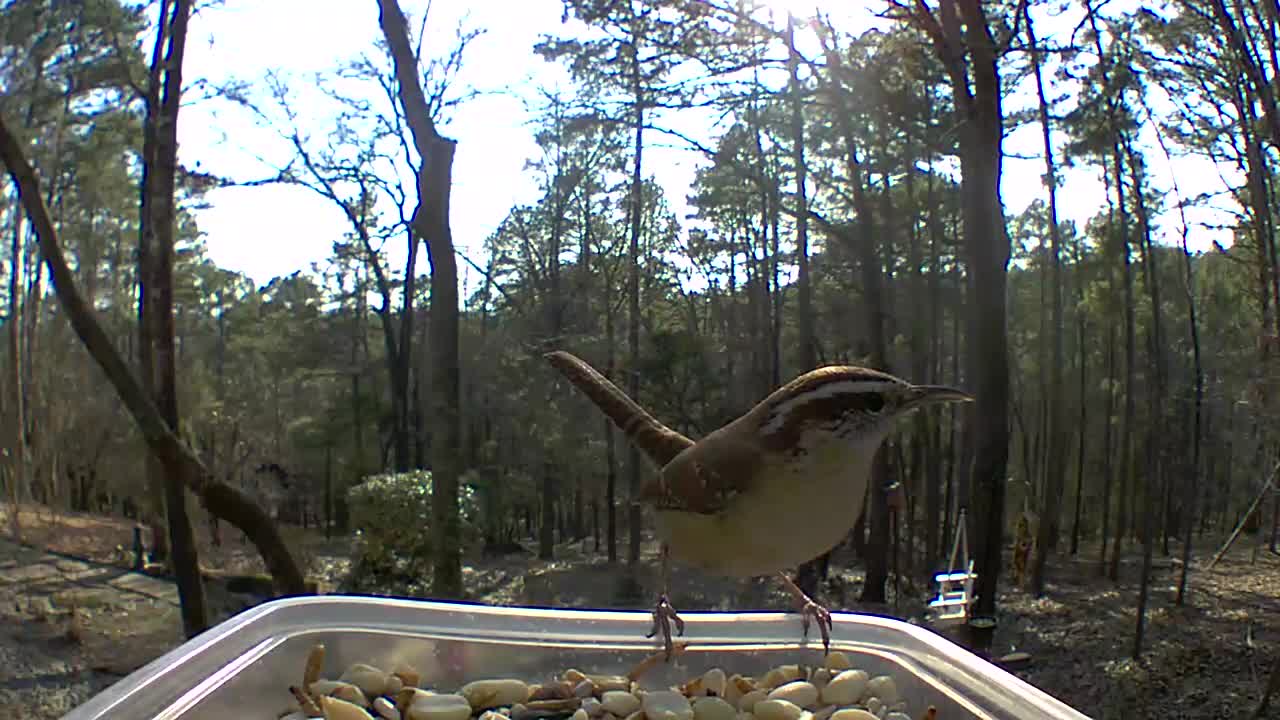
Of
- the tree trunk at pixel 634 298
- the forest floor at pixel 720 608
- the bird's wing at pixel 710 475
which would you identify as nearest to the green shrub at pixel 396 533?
the forest floor at pixel 720 608

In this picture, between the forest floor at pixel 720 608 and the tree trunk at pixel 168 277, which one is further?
the forest floor at pixel 720 608

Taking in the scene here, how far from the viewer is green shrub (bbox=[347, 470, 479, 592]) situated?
7812 mm

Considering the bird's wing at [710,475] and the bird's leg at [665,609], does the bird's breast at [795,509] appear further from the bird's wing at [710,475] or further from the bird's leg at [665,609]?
the bird's leg at [665,609]

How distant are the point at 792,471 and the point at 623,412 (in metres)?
0.32

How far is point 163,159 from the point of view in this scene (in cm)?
520

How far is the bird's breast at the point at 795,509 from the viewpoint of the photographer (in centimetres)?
78

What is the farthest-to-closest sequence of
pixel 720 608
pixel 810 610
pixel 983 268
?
pixel 720 608, pixel 983 268, pixel 810 610

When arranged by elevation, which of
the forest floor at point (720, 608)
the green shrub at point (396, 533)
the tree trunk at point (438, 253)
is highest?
the tree trunk at point (438, 253)

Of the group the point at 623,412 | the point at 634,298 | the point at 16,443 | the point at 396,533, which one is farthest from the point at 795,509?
the point at 634,298

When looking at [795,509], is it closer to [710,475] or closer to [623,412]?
[710,475]

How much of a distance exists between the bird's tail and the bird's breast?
0.70 feet

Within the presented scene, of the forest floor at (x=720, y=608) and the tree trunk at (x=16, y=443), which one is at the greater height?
the tree trunk at (x=16, y=443)

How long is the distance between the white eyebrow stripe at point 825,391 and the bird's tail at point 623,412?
0.23 meters

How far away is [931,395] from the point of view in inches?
31.5
